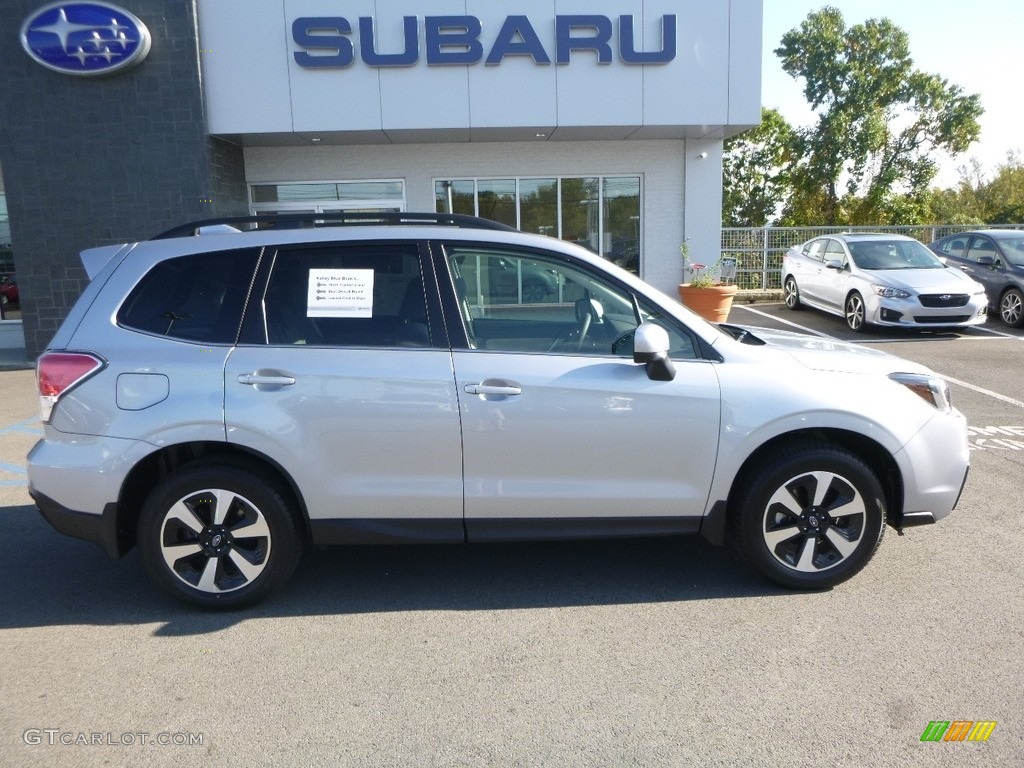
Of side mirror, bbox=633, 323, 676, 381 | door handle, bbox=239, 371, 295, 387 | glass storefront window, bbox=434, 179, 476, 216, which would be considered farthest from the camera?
glass storefront window, bbox=434, 179, 476, 216

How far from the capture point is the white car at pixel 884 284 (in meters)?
12.3

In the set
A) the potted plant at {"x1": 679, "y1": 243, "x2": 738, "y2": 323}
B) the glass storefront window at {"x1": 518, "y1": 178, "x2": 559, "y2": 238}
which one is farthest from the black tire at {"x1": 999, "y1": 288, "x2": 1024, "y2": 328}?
the glass storefront window at {"x1": 518, "y1": 178, "x2": 559, "y2": 238}

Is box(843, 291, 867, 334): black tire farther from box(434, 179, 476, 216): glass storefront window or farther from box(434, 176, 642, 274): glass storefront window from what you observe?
box(434, 179, 476, 216): glass storefront window

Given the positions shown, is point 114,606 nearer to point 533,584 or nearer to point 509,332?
point 533,584

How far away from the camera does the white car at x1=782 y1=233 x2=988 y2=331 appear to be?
40.3 ft

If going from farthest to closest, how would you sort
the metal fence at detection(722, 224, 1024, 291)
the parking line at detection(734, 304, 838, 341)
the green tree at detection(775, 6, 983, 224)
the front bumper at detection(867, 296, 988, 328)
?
the green tree at detection(775, 6, 983, 224) < the metal fence at detection(722, 224, 1024, 291) < the parking line at detection(734, 304, 838, 341) < the front bumper at detection(867, 296, 988, 328)

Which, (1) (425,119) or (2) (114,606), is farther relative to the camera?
(1) (425,119)

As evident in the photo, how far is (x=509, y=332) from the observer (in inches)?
154

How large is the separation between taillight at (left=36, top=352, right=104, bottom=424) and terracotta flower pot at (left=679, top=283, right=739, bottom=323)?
438 inches

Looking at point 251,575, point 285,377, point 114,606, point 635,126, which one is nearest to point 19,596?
point 114,606

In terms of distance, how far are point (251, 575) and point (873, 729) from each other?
2705 millimetres

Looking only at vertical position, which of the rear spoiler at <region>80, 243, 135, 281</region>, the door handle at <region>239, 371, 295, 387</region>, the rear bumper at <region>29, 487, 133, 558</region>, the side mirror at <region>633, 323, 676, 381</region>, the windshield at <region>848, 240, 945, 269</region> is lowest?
the rear bumper at <region>29, 487, 133, 558</region>

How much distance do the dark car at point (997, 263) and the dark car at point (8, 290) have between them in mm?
16796

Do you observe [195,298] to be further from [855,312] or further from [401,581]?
[855,312]
